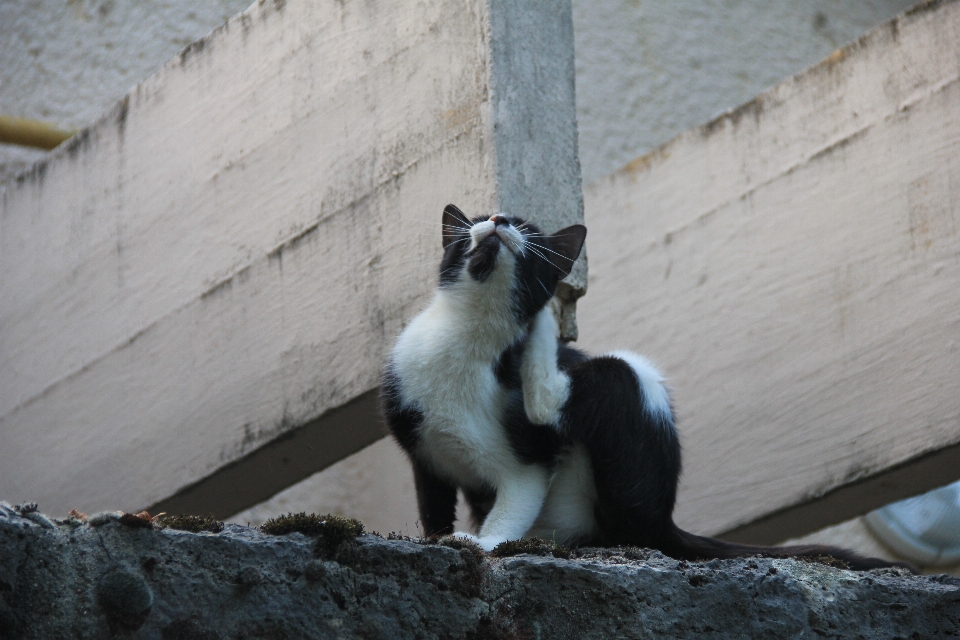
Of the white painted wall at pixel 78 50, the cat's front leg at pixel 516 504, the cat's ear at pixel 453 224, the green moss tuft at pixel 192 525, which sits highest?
the white painted wall at pixel 78 50

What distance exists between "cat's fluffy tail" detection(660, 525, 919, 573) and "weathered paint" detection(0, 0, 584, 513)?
121 centimetres

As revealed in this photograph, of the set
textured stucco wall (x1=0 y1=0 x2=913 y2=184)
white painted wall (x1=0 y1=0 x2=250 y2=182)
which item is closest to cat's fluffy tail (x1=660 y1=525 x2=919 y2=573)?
textured stucco wall (x1=0 y1=0 x2=913 y2=184)

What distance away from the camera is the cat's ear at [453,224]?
9.98 feet

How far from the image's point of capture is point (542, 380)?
2.81 metres

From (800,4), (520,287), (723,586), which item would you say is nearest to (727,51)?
(800,4)

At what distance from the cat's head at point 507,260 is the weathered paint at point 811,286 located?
74.3 inches

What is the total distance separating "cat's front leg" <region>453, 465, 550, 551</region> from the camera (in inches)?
108

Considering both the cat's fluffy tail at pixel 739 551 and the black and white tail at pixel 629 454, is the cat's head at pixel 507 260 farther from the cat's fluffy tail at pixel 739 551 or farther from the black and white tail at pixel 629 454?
the cat's fluffy tail at pixel 739 551

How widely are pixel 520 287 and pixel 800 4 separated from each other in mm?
6446

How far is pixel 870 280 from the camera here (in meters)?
4.43

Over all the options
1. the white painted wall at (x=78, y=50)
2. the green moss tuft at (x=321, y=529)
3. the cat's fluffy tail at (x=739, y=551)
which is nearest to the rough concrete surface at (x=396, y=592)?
the green moss tuft at (x=321, y=529)

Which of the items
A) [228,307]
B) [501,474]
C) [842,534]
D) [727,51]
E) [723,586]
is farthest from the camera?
[727,51]

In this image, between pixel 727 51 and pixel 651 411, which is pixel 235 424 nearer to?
pixel 651 411

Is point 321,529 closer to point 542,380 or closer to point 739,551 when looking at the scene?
point 542,380
